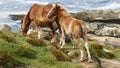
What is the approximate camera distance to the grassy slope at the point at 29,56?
2091 cm

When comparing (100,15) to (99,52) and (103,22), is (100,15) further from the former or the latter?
(99,52)

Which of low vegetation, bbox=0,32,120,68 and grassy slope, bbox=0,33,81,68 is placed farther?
grassy slope, bbox=0,33,81,68

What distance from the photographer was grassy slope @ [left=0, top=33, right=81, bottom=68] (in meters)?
20.9

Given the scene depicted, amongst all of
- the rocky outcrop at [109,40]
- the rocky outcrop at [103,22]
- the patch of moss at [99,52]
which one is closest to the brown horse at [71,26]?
the patch of moss at [99,52]

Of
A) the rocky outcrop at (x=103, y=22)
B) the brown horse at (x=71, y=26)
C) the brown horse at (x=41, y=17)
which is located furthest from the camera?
the rocky outcrop at (x=103, y=22)

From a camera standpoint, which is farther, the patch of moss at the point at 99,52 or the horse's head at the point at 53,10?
the patch of moss at the point at 99,52

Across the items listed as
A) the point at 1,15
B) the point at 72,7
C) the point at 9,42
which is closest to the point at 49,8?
the point at 9,42

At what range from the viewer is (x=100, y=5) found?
99.6 meters

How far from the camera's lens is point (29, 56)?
21797mm

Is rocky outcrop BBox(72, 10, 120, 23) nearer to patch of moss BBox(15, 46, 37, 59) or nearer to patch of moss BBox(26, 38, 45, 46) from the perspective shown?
patch of moss BBox(26, 38, 45, 46)

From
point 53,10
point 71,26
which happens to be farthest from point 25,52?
point 53,10

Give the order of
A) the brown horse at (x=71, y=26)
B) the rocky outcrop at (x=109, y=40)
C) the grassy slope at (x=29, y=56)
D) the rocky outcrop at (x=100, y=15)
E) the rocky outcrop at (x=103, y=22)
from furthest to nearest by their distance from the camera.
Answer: the rocky outcrop at (x=100, y=15), the rocky outcrop at (x=103, y=22), the rocky outcrop at (x=109, y=40), the brown horse at (x=71, y=26), the grassy slope at (x=29, y=56)

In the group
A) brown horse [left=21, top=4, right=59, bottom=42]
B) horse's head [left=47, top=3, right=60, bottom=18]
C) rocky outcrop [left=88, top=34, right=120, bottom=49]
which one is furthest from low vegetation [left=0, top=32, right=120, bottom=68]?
rocky outcrop [left=88, top=34, right=120, bottom=49]

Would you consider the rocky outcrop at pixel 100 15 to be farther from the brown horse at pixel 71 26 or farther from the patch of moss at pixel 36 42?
the patch of moss at pixel 36 42
